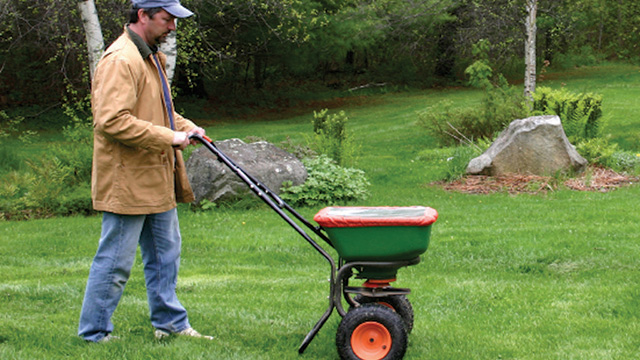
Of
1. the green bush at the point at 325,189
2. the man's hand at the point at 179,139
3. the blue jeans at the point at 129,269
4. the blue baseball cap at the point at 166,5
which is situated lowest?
the green bush at the point at 325,189

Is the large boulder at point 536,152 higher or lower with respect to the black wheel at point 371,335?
lower

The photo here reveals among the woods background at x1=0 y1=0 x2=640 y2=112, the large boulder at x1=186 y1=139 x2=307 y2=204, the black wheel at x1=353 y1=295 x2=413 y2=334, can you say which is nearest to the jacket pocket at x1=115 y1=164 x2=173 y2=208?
the black wheel at x1=353 y1=295 x2=413 y2=334

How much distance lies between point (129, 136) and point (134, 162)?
22 cm

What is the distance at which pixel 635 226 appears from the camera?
7297 millimetres

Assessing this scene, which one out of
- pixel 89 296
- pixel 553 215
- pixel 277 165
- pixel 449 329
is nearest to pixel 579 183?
pixel 553 215

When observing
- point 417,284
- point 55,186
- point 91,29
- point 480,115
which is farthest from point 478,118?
point 417,284

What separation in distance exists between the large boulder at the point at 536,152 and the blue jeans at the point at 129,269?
7455mm

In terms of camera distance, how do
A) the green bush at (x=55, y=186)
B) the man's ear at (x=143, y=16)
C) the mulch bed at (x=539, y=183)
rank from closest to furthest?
the man's ear at (x=143, y=16), the green bush at (x=55, y=186), the mulch bed at (x=539, y=183)

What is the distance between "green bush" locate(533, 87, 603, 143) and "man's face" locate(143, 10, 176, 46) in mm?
9180

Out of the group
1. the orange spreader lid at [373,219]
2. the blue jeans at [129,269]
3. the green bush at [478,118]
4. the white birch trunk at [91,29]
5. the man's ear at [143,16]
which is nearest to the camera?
the orange spreader lid at [373,219]

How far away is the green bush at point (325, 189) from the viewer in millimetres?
9508

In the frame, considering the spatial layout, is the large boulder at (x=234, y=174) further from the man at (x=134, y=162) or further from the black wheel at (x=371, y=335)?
the black wheel at (x=371, y=335)

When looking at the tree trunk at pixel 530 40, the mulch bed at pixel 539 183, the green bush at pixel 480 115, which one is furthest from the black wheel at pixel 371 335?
the tree trunk at pixel 530 40

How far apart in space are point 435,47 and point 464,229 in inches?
993
